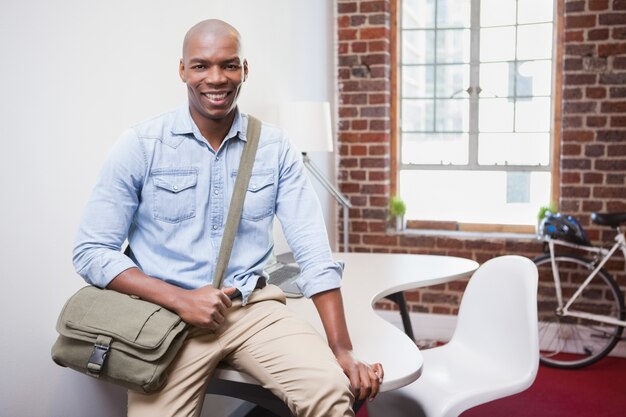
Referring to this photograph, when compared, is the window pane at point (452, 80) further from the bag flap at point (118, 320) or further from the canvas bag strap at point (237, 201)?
the bag flap at point (118, 320)

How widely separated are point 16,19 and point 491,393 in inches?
63.2

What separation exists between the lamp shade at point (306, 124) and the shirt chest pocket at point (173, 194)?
165 centimetres

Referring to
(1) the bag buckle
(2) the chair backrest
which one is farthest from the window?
(1) the bag buckle

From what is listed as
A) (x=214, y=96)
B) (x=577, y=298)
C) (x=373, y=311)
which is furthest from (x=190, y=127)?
(x=577, y=298)

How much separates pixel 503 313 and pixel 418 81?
7.81 feet

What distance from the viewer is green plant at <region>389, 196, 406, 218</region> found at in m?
4.25

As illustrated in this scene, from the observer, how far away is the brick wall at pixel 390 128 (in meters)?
3.79

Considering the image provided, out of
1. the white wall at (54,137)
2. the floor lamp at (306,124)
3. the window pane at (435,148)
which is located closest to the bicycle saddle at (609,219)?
the window pane at (435,148)

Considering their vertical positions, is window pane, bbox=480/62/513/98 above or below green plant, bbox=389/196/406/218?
above

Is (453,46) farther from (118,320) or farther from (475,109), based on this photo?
(118,320)

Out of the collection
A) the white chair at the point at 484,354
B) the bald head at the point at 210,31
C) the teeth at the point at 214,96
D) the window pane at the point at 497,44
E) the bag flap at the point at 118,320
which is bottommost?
the white chair at the point at 484,354

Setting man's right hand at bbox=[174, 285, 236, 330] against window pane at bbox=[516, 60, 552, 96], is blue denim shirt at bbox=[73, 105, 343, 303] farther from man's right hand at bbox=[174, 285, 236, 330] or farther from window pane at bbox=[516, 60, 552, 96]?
window pane at bbox=[516, 60, 552, 96]

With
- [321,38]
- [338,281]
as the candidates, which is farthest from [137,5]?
[321,38]

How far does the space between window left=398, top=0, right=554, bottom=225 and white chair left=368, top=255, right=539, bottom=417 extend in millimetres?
1971
